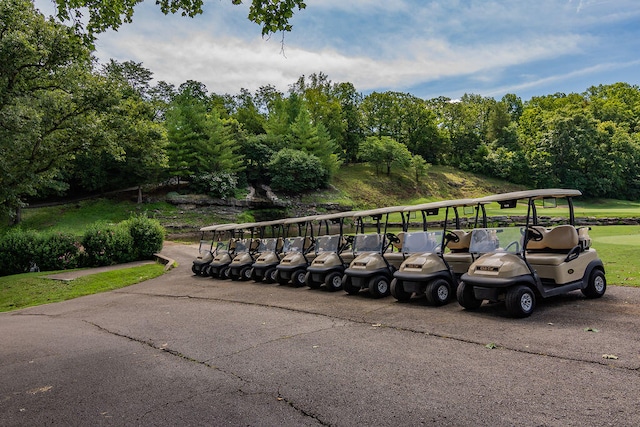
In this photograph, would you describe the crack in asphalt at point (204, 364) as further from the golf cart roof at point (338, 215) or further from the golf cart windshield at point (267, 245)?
the golf cart windshield at point (267, 245)

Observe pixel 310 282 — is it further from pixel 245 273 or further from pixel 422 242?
pixel 245 273

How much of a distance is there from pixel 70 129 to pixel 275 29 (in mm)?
13528

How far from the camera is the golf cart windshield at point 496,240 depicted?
277 inches

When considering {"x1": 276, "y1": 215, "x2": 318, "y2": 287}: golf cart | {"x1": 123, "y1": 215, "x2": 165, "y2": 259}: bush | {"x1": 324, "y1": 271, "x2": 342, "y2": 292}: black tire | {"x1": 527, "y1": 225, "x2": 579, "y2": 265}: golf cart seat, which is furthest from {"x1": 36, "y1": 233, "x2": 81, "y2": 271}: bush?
{"x1": 527, "y1": 225, "x2": 579, "y2": 265}: golf cart seat

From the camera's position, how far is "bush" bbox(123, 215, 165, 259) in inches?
854

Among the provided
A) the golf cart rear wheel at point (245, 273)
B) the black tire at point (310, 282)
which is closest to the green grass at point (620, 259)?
the black tire at point (310, 282)

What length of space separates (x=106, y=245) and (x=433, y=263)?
704 inches

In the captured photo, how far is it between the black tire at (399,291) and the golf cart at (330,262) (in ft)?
7.80

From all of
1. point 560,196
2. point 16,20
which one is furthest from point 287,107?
point 560,196

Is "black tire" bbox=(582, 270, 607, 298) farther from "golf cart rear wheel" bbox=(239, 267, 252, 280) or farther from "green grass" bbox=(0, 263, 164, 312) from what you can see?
"green grass" bbox=(0, 263, 164, 312)

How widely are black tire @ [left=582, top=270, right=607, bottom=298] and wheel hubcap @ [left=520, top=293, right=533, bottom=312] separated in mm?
1723

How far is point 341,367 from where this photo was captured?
4719 mm

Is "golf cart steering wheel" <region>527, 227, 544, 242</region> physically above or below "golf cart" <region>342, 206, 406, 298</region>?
above

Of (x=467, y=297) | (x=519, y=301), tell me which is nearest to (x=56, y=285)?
(x=467, y=297)
